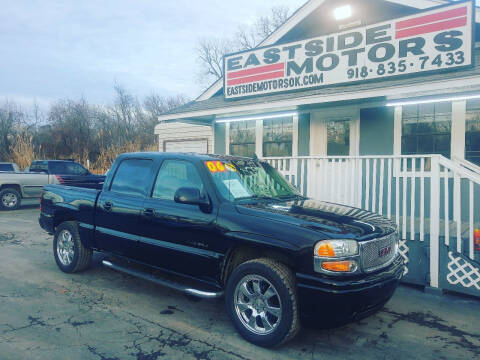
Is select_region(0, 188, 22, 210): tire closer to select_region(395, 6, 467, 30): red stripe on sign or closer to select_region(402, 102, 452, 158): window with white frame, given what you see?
select_region(402, 102, 452, 158): window with white frame

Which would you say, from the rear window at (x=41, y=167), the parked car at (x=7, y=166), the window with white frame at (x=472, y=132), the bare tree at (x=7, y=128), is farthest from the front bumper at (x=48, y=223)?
the bare tree at (x=7, y=128)

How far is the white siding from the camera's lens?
13.5 metres

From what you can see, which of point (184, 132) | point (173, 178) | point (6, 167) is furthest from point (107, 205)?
point (6, 167)

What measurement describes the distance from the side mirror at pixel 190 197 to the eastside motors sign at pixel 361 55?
587 cm

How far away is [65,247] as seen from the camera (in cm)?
576

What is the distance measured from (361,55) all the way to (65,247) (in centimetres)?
704

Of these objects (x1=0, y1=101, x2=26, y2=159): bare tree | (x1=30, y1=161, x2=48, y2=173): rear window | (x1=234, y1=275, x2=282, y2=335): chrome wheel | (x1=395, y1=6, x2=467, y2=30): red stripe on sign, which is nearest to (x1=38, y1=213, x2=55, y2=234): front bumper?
(x1=234, y1=275, x2=282, y2=335): chrome wheel

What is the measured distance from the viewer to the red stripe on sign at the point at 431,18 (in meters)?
7.23

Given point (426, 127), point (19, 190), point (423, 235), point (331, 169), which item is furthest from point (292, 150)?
point (19, 190)

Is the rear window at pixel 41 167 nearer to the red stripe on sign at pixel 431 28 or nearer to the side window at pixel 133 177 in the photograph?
the side window at pixel 133 177

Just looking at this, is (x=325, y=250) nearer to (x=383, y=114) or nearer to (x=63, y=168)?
(x=383, y=114)

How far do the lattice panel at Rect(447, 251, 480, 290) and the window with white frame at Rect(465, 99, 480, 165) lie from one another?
387cm

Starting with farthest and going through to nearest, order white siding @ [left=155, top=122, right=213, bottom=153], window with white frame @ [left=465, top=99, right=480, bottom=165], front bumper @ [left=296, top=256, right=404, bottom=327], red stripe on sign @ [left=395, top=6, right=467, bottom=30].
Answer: white siding @ [left=155, top=122, right=213, bottom=153]
window with white frame @ [left=465, top=99, right=480, bottom=165]
red stripe on sign @ [left=395, top=6, right=467, bottom=30]
front bumper @ [left=296, top=256, right=404, bottom=327]

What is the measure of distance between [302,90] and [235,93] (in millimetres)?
2088
